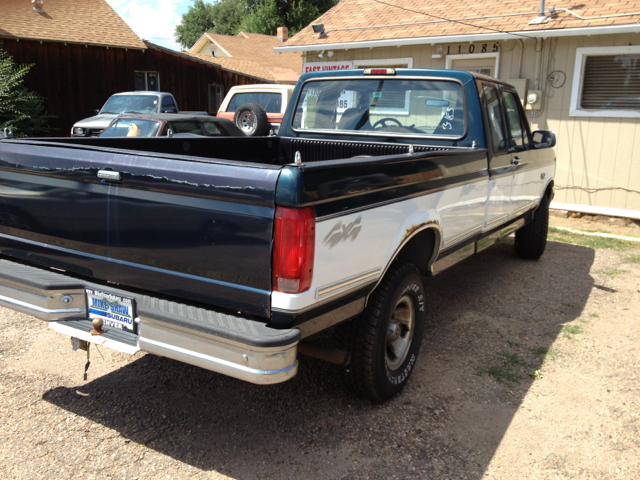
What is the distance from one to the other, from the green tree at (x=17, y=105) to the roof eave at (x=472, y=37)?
797 cm

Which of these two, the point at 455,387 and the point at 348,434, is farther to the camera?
the point at 455,387

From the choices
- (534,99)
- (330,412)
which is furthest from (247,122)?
(330,412)

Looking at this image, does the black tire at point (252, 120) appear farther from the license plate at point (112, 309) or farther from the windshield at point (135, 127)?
the license plate at point (112, 309)

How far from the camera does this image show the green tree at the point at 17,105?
50.8ft

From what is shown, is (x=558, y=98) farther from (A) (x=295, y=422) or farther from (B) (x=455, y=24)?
(A) (x=295, y=422)

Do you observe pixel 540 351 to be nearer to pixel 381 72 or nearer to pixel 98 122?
pixel 381 72

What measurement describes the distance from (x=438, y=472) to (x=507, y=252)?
4919 millimetres

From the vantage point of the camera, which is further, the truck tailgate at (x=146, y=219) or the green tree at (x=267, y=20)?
the green tree at (x=267, y=20)

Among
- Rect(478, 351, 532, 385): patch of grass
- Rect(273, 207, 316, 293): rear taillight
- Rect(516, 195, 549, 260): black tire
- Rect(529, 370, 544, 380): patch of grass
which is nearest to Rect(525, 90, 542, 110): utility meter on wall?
Rect(516, 195, 549, 260): black tire

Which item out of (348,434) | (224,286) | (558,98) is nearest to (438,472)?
(348,434)

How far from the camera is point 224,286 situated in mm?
2615

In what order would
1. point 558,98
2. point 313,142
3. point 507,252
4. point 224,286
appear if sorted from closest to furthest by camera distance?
point 224,286 → point 313,142 → point 507,252 → point 558,98

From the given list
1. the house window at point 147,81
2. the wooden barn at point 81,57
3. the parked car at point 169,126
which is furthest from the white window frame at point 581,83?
the house window at point 147,81

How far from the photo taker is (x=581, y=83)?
935 cm
